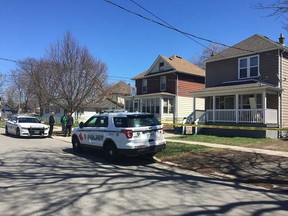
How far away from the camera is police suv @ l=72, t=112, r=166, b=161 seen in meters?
11.1

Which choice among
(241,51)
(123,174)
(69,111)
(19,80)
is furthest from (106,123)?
(19,80)

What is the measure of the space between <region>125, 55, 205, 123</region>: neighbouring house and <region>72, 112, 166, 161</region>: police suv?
821 inches

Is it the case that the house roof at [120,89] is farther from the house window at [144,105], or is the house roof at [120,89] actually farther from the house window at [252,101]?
the house window at [252,101]

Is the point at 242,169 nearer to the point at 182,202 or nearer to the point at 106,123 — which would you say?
the point at 182,202

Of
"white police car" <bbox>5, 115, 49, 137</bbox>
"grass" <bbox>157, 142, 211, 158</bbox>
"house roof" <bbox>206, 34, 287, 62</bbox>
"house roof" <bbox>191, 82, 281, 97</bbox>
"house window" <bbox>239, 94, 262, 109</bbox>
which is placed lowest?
"grass" <bbox>157, 142, 211, 158</bbox>

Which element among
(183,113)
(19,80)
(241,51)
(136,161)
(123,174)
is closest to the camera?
(123,174)

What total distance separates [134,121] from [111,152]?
145 cm

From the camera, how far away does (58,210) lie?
586 cm

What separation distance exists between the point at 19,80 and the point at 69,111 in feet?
151

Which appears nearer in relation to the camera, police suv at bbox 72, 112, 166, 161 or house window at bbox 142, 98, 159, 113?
police suv at bbox 72, 112, 166, 161

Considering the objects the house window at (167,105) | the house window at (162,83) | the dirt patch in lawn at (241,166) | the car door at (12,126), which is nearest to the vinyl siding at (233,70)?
the house window at (167,105)

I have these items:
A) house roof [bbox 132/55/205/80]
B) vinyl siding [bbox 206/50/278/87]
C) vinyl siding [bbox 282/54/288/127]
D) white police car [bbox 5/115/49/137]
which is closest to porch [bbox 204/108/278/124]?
vinyl siding [bbox 282/54/288/127]

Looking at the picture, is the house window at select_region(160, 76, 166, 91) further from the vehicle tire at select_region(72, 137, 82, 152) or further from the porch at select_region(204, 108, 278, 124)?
the vehicle tire at select_region(72, 137, 82, 152)

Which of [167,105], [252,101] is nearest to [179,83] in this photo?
[167,105]
